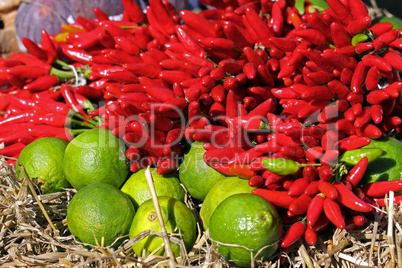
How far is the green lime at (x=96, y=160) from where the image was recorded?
5.51 feet

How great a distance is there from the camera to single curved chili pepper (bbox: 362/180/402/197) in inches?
55.3

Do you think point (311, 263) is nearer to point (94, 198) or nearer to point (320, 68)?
point (320, 68)

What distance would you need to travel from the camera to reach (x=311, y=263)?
4.60ft

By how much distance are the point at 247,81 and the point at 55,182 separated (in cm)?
109

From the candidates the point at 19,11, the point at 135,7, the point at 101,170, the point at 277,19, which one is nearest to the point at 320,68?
the point at 277,19

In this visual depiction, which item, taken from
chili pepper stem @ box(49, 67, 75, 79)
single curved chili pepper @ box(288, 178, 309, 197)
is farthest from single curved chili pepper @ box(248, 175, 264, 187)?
chili pepper stem @ box(49, 67, 75, 79)

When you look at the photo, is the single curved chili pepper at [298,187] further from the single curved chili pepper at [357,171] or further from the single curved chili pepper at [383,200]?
the single curved chili pepper at [383,200]

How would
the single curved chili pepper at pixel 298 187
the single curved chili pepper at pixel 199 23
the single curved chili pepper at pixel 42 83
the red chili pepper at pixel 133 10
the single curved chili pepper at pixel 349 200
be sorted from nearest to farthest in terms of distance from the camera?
the single curved chili pepper at pixel 349 200
the single curved chili pepper at pixel 298 187
the single curved chili pepper at pixel 199 23
the red chili pepper at pixel 133 10
the single curved chili pepper at pixel 42 83

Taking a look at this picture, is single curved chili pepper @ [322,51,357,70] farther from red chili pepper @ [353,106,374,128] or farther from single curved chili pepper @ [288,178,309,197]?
single curved chili pepper @ [288,178,309,197]

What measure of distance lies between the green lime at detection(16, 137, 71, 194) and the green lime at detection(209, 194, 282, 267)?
90 centimetres

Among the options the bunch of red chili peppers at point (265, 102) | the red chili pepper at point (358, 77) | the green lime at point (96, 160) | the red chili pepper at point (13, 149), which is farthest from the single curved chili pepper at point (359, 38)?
the red chili pepper at point (13, 149)

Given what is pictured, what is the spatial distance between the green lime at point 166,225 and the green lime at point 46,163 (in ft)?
1.90

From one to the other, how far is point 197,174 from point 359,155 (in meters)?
0.69

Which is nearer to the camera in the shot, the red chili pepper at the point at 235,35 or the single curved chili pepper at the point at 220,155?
the single curved chili pepper at the point at 220,155
